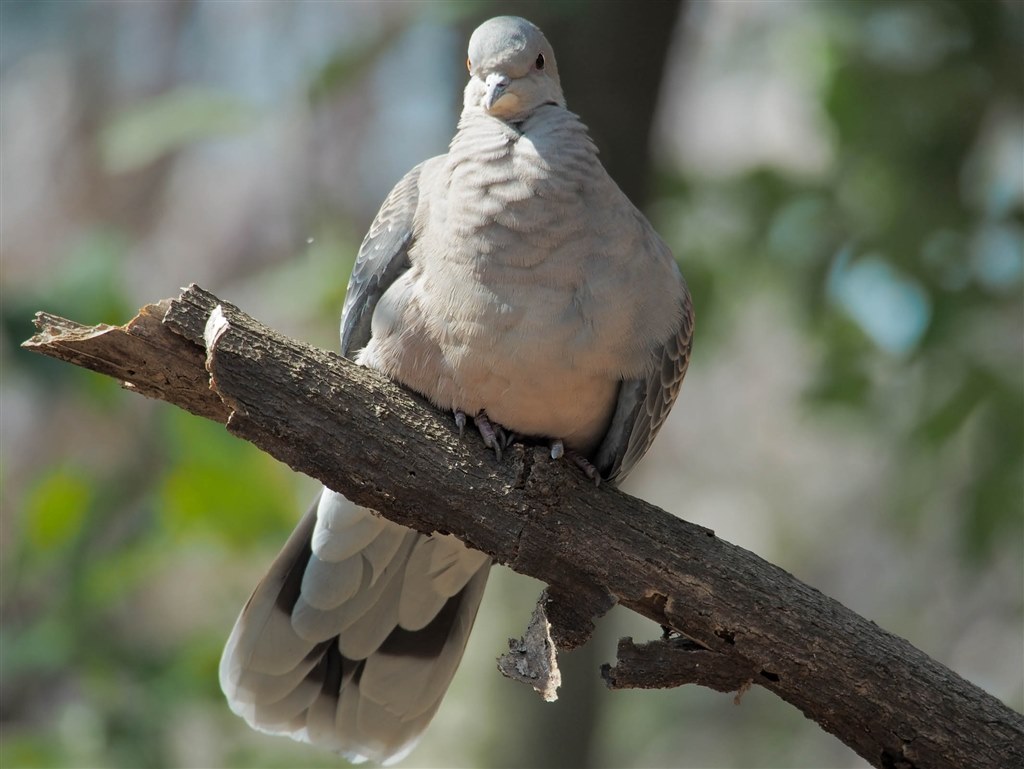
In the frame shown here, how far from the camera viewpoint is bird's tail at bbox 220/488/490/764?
3.67m

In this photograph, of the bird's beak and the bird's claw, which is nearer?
the bird's claw

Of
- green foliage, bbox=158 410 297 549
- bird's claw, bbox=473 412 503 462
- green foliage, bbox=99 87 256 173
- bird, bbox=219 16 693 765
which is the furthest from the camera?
green foliage, bbox=99 87 256 173

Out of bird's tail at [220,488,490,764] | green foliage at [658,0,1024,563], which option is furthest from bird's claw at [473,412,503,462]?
green foliage at [658,0,1024,563]

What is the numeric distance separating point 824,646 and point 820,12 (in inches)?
162

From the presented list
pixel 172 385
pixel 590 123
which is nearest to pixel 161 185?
pixel 590 123

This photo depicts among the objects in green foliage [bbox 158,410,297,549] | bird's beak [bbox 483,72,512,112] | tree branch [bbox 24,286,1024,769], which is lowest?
green foliage [bbox 158,410,297,549]

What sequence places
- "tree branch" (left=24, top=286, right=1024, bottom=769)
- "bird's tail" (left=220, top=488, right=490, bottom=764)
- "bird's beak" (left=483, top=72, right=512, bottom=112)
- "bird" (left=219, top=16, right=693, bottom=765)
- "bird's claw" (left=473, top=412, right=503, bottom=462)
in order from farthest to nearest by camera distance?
"bird's tail" (left=220, top=488, right=490, bottom=764) → "bird's beak" (left=483, top=72, right=512, bottom=112) → "bird" (left=219, top=16, right=693, bottom=765) → "bird's claw" (left=473, top=412, right=503, bottom=462) → "tree branch" (left=24, top=286, right=1024, bottom=769)

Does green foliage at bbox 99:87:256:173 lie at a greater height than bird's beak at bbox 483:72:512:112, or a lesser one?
lesser

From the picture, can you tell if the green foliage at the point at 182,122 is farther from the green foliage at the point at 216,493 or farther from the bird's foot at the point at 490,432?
the bird's foot at the point at 490,432

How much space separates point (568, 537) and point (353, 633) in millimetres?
1221

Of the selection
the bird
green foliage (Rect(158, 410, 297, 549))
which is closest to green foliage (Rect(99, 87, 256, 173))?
green foliage (Rect(158, 410, 297, 549))

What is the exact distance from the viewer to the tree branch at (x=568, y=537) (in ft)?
8.55

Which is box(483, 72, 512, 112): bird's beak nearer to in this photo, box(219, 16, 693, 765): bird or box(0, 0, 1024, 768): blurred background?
box(219, 16, 693, 765): bird

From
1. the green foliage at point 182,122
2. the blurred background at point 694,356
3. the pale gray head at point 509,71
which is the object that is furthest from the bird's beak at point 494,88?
the green foliage at point 182,122
